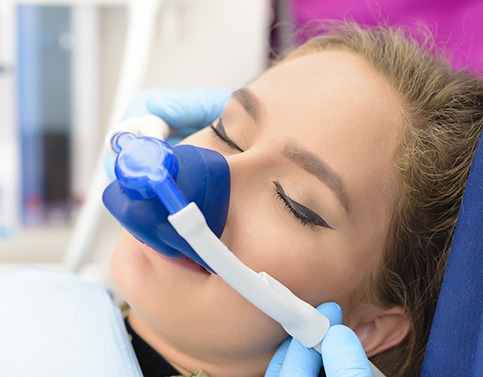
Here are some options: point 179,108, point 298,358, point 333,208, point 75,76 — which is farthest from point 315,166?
point 75,76

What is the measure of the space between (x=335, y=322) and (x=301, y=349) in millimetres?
64

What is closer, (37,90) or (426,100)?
(426,100)

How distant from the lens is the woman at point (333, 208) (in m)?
0.99

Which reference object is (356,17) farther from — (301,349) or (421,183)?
(301,349)

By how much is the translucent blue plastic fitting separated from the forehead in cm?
15

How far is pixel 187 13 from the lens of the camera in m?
1.69

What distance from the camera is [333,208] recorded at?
39.2 inches

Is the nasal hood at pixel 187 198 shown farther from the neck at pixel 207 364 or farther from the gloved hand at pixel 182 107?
the gloved hand at pixel 182 107

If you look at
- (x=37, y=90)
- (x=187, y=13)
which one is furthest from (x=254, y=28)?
(x=37, y=90)

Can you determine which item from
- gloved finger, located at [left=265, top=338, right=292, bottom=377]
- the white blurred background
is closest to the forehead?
gloved finger, located at [left=265, top=338, right=292, bottom=377]

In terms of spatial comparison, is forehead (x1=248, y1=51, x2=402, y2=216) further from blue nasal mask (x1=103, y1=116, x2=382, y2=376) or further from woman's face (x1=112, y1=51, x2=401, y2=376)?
blue nasal mask (x1=103, y1=116, x2=382, y2=376)

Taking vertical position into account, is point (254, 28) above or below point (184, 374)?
above

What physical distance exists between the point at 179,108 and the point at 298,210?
0.52m

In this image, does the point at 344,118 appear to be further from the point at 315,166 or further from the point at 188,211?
the point at 188,211
